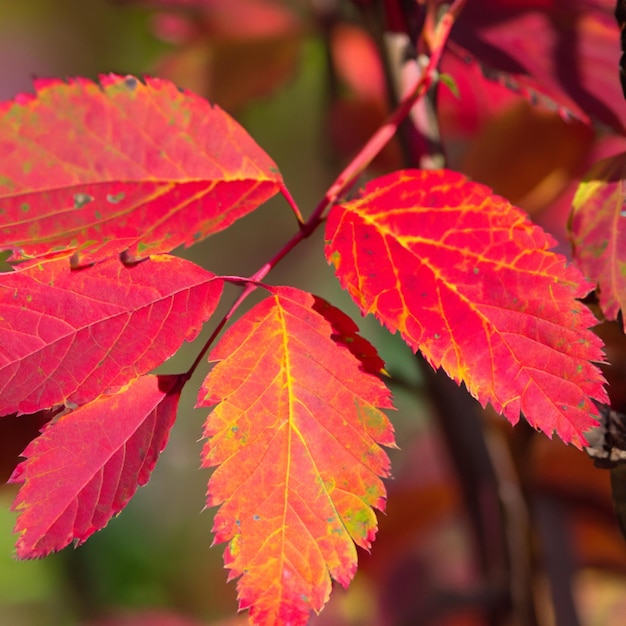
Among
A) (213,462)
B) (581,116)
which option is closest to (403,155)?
(581,116)

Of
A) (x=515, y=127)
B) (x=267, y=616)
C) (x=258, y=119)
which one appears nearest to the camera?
(x=267, y=616)

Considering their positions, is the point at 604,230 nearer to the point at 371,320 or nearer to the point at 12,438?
the point at 12,438

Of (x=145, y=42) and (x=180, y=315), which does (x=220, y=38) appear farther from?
(x=180, y=315)

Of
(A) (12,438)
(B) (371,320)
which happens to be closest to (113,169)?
(A) (12,438)

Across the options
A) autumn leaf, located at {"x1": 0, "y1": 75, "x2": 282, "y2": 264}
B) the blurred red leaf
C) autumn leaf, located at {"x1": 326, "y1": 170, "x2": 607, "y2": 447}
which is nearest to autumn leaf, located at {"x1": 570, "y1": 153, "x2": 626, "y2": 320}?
autumn leaf, located at {"x1": 326, "y1": 170, "x2": 607, "y2": 447}

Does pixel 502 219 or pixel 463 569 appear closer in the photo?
pixel 502 219

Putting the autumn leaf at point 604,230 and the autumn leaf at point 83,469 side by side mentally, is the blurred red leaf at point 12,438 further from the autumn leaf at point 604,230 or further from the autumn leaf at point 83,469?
the autumn leaf at point 604,230
